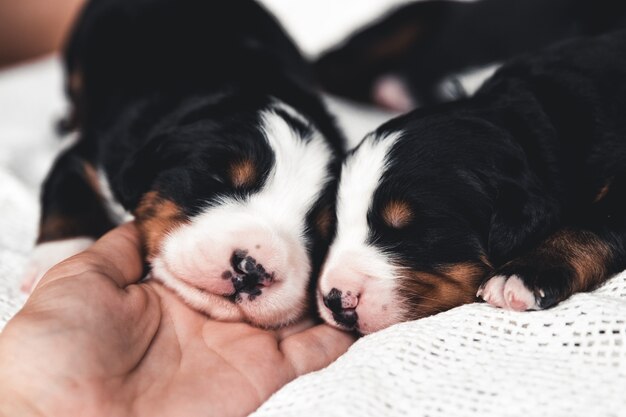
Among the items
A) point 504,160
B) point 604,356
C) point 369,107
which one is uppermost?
point 504,160

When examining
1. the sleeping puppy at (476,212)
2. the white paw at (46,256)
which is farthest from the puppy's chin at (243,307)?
the white paw at (46,256)

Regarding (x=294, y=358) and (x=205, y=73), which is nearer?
(x=294, y=358)

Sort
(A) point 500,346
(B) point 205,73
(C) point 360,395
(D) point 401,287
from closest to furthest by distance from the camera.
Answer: (C) point 360,395 < (A) point 500,346 < (D) point 401,287 < (B) point 205,73

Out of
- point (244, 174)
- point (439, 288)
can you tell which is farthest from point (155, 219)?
point (439, 288)

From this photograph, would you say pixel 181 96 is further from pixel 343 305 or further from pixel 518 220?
pixel 518 220

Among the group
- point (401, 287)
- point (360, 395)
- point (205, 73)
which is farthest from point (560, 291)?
point (205, 73)

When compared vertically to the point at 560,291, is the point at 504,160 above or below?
above

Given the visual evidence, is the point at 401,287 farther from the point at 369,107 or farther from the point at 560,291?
the point at 369,107
